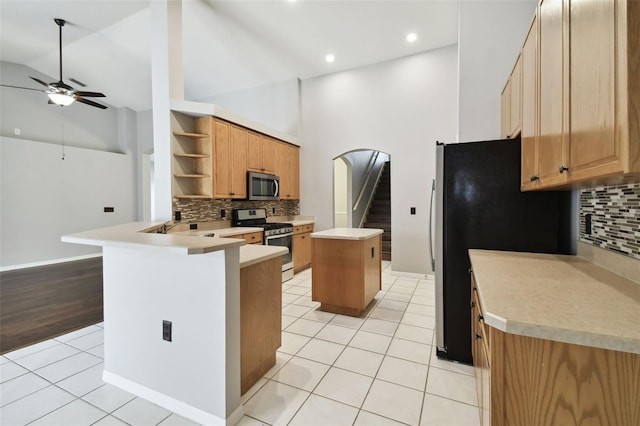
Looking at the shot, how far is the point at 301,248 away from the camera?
16.9 ft

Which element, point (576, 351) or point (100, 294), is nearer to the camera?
point (576, 351)

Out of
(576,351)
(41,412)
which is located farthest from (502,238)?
(41,412)

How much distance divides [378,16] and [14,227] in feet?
24.1

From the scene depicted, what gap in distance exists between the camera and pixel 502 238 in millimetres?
2068

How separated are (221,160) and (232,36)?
2061mm

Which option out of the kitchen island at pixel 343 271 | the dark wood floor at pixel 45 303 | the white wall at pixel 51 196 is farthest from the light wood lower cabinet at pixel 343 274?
the white wall at pixel 51 196

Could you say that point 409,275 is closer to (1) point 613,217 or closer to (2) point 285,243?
(2) point 285,243

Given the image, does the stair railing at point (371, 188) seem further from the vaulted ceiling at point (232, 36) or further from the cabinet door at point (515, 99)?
the cabinet door at point (515, 99)

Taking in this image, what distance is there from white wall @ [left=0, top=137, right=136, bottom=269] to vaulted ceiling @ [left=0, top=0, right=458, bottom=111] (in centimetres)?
153

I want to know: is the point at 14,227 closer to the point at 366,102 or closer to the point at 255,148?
the point at 255,148

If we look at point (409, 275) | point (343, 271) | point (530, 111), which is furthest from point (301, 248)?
point (530, 111)

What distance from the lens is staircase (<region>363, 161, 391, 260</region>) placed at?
6585mm

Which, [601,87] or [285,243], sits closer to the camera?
[601,87]

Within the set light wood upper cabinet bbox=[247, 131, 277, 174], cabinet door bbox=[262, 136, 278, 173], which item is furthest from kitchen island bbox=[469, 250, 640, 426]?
cabinet door bbox=[262, 136, 278, 173]
